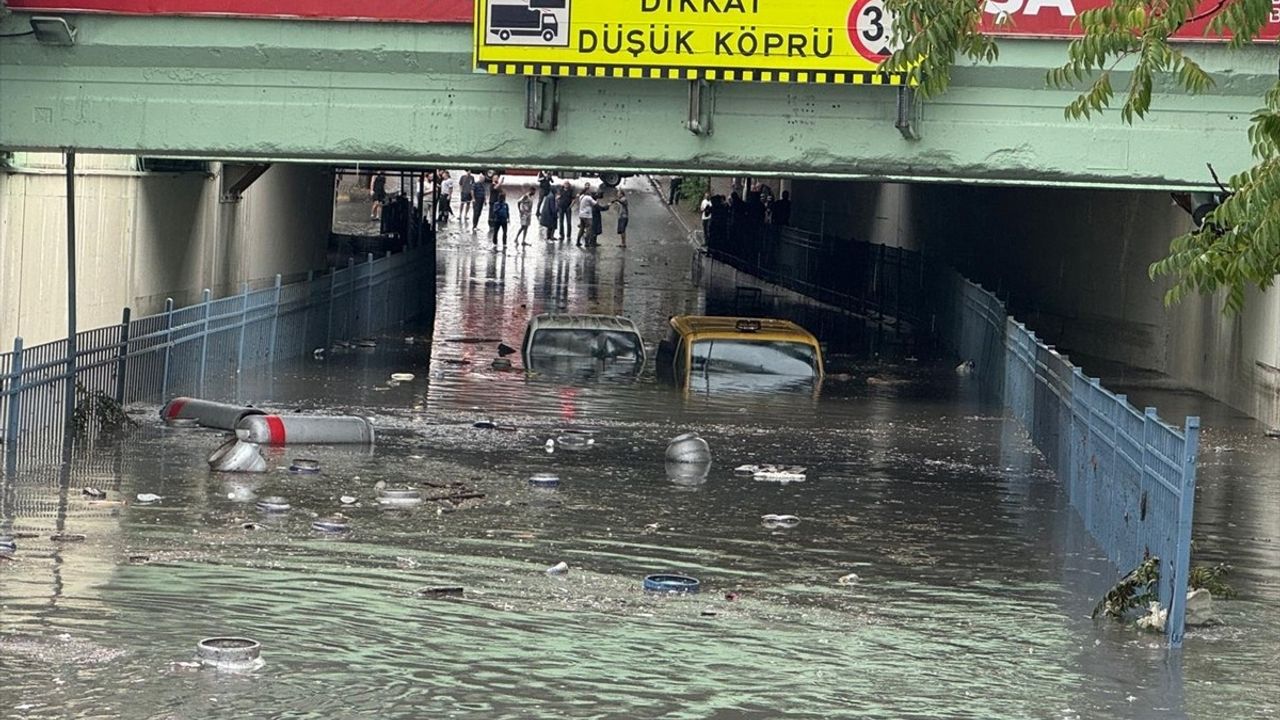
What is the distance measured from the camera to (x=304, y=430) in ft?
59.0

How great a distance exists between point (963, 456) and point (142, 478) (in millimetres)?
8340

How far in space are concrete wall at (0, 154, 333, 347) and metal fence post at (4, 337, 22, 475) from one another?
318cm

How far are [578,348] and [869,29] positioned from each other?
418 inches

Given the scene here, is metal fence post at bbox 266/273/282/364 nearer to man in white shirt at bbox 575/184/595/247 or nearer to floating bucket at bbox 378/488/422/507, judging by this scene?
floating bucket at bbox 378/488/422/507

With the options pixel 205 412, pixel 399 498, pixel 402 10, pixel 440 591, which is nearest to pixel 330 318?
pixel 205 412

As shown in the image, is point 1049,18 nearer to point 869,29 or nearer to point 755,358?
point 869,29

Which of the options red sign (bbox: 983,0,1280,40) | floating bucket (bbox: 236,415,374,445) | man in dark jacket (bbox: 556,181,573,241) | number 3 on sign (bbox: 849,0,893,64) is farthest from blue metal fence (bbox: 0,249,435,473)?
man in dark jacket (bbox: 556,181,573,241)

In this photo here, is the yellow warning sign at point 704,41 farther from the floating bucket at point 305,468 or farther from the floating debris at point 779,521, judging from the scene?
the floating debris at point 779,521

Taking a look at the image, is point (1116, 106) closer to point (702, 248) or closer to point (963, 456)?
point (963, 456)

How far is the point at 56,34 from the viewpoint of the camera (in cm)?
1777

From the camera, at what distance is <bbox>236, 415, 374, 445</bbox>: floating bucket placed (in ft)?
57.9

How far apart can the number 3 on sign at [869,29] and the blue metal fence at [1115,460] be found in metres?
3.30

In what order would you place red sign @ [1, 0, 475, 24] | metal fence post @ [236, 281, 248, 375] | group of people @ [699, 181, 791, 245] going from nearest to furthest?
red sign @ [1, 0, 475, 24]
metal fence post @ [236, 281, 248, 375]
group of people @ [699, 181, 791, 245]

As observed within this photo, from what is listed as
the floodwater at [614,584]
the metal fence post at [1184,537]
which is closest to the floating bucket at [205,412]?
the floodwater at [614,584]
